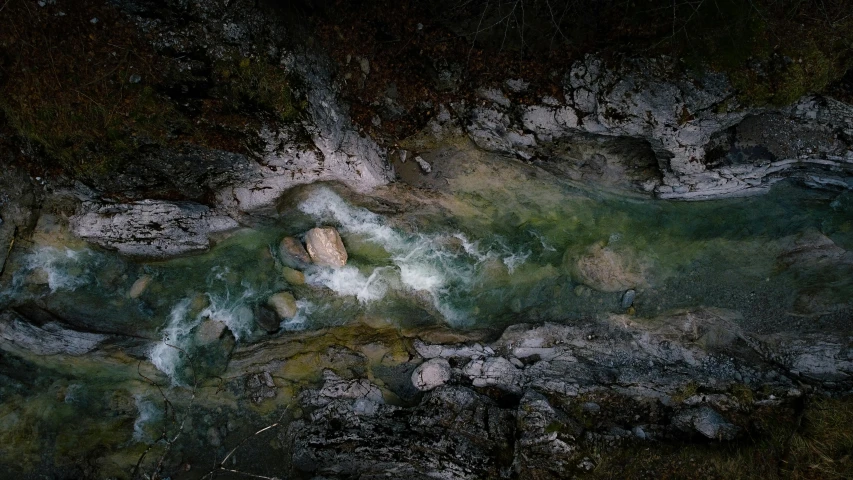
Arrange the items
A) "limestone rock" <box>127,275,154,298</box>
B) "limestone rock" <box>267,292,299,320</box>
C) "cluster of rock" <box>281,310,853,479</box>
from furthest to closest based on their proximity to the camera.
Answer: "limestone rock" <box>267,292,299,320</box> → "limestone rock" <box>127,275,154,298</box> → "cluster of rock" <box>281,310,853,479</box>

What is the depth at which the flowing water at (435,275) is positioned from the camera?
9.12 meters

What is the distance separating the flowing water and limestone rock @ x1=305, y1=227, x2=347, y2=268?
26 centimetres

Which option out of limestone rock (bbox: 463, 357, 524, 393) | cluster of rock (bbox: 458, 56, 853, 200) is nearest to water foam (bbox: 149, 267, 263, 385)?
limestone rock (bbox: 463, 357, 524, 393)

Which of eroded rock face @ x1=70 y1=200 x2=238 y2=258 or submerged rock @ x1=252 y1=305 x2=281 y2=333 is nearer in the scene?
eroded rock face @ x1=70 y1=200 x2=238 y2=258

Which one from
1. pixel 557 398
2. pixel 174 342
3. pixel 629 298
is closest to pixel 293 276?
pixel 174 342

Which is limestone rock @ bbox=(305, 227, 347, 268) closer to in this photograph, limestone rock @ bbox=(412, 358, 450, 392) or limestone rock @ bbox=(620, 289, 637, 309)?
limestone rock @ bbox=(412, 358, 450, 392)

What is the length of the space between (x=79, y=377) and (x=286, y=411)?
3924mm

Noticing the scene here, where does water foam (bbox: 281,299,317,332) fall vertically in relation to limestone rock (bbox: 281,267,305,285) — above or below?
below

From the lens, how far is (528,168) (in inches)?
379

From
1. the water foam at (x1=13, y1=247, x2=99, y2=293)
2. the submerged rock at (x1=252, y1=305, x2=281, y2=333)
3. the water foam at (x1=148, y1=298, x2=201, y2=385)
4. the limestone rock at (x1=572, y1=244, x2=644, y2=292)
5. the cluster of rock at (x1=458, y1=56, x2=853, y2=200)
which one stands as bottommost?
the water foam at (x1=148, y1=298, x2=201, y2=385)

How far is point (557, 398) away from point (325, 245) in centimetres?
515

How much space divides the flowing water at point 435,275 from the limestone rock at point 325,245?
26cm

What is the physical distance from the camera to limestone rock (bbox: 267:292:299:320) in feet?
33.1

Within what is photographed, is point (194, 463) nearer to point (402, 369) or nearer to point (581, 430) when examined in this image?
point (402, 369)
